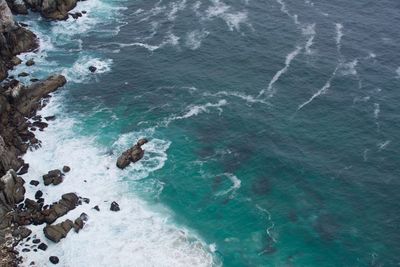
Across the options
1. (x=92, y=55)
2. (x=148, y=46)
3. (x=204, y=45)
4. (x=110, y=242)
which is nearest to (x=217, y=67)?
(x=204, y=45)

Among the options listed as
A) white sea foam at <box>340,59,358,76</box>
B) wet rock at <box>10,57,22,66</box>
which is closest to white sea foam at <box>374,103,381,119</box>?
white sea foam at <box>340,59,358,76</box>

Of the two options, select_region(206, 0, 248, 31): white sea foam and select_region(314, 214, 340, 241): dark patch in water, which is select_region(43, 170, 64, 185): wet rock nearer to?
select_region(314, 214, 340, 241): dark patch in water

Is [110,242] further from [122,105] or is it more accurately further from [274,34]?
[274,34]

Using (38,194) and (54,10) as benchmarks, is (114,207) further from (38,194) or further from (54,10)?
(54,10)

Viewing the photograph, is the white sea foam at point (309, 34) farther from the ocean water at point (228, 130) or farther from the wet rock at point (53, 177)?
the wet rock at point (53, 177)

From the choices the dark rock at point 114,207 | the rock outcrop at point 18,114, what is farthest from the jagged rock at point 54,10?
the dark rock at point 114,207

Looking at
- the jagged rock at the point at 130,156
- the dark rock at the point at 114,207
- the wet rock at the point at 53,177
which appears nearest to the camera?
the dark rock at the point at 114,207
